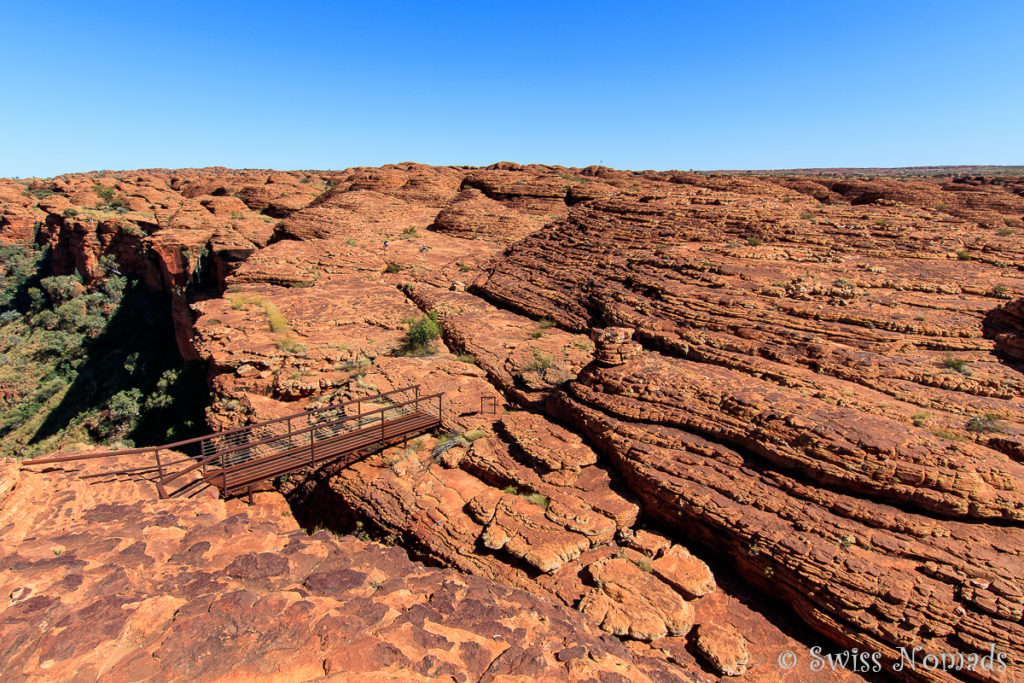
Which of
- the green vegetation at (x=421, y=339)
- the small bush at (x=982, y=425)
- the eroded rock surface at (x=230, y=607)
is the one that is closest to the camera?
the eroded rock surface at (x=230, y=607)

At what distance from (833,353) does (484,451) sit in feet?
23.3

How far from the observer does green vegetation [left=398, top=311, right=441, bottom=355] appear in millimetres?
13788

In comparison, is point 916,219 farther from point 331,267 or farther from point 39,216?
point 39,216

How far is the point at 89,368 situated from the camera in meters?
26.2

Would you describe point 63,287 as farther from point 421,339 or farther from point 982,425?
point 982,425

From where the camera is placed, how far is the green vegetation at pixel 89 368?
18078mm

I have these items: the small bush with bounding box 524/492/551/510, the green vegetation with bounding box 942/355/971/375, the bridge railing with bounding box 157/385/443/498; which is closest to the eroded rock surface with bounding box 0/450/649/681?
the bridge railing with bounding box 157/385/443/498

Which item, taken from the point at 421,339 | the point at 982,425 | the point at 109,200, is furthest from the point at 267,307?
the point at 109,200

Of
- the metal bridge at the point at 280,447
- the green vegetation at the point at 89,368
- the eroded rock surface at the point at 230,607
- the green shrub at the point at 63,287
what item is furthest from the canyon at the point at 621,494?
the green shrub at the point at 63,287

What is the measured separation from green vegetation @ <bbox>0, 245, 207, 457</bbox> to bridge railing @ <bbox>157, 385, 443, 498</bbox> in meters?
7.61

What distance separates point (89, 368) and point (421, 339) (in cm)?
2488

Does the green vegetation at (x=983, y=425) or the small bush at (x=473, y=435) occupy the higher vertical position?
the green vegetation at (x=983, y=425)

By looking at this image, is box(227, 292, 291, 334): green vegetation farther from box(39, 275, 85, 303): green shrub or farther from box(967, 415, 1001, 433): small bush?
box(39, 275, 85, 303): green shrub

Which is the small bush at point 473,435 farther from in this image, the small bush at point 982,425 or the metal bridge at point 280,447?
the small bush at point 982,425
